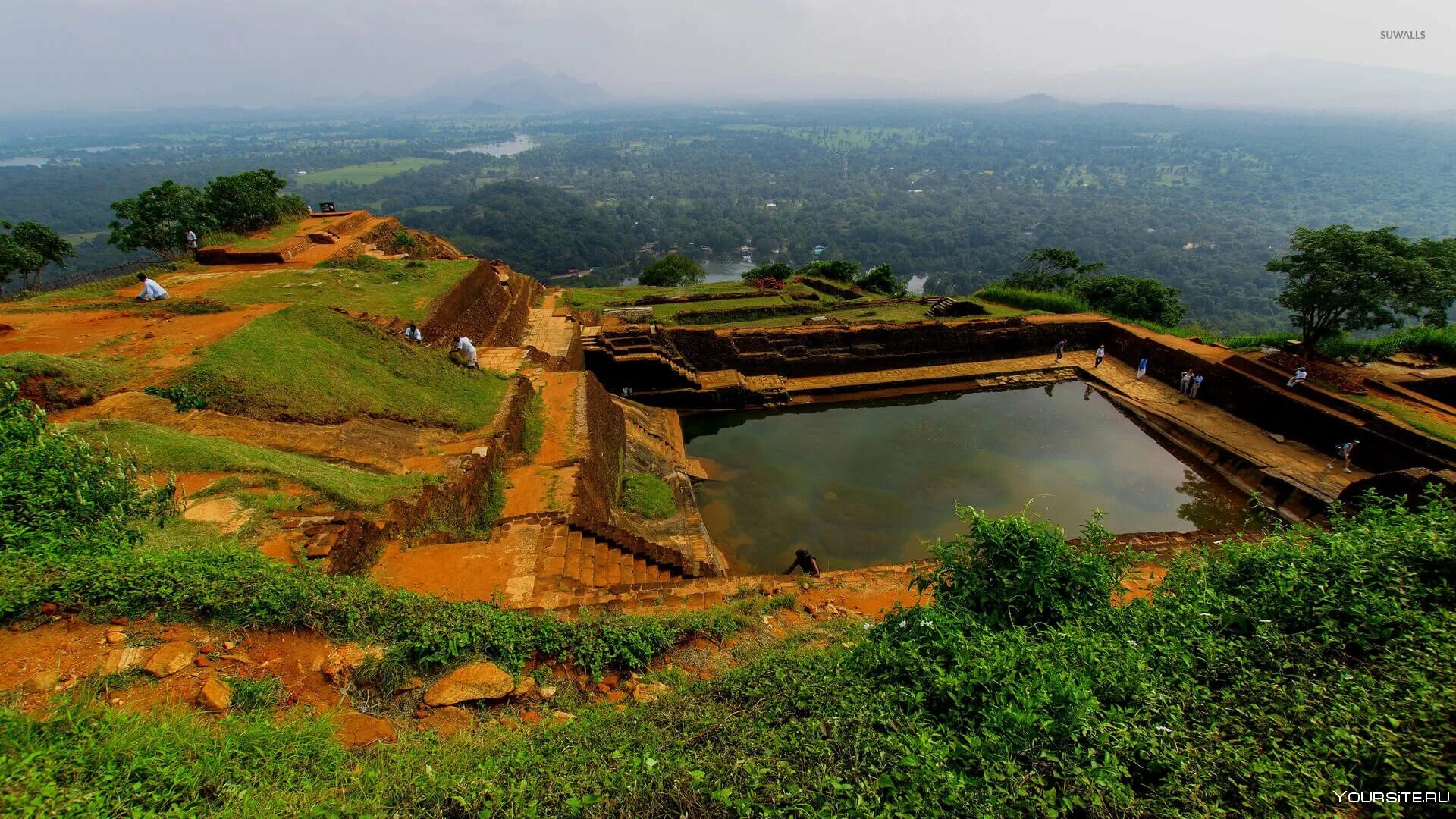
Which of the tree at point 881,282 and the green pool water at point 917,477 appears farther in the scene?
the tree at point 881,282

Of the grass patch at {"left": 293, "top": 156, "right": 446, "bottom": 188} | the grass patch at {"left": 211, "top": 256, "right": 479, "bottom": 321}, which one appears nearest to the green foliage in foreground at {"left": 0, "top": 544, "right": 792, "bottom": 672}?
the grass patch at {"left": 211, "top": 256, "right": 479, "bottom": 321}

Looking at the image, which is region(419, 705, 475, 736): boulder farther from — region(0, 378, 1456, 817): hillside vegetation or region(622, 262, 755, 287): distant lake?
region(622, 262, 755, 287): distant lake

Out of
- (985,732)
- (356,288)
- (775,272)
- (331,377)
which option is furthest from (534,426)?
(775,272)

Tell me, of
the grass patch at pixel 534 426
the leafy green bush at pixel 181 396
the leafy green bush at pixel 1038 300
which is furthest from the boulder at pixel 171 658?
the leafy green bush at pixel 1038 300

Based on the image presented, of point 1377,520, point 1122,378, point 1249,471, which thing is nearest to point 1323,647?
point 1377,520

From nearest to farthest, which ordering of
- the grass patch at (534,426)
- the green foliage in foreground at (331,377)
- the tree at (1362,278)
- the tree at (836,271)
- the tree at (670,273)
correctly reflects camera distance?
the green foliage in foreground at (331,377)
the grass patch at (534,426)
the tree at (1362,278)
the tree at (836,271)
the tree at (670,273)

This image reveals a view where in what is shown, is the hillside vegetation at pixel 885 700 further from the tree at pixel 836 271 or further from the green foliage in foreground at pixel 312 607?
the tree at pixel 836 271

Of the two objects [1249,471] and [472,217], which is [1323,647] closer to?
[1249,471]

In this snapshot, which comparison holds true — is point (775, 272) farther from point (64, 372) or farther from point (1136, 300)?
point (64, 372)
